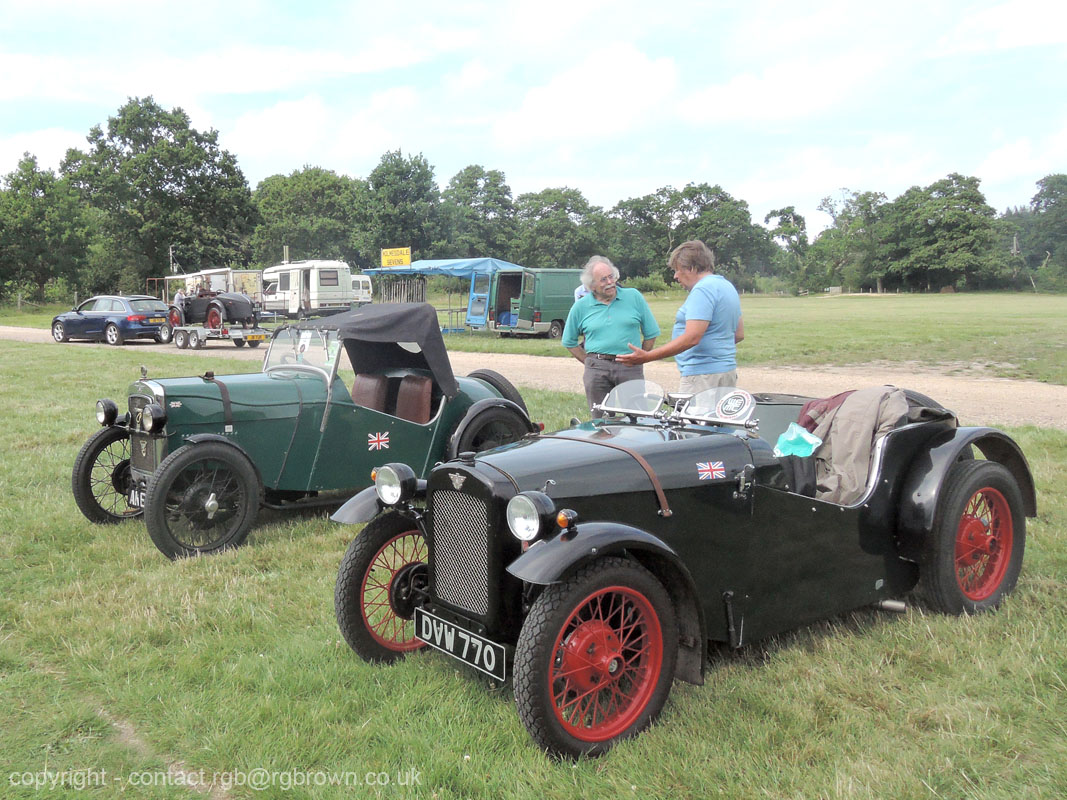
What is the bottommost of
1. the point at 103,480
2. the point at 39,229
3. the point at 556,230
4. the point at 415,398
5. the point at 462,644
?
the point at 103,480

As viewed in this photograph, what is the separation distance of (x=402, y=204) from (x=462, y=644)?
56.5m

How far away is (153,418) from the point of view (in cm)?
525

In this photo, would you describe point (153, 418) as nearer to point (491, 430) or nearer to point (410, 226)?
point (491, 430)

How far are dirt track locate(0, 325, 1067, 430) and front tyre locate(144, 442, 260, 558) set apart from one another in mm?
7168

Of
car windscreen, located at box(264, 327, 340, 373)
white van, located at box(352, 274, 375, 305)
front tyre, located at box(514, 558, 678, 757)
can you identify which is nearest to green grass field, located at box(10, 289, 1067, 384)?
white van, located at box(352, 274, 375, 305)

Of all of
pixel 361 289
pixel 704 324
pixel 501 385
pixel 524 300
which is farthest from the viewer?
pixel 361 289

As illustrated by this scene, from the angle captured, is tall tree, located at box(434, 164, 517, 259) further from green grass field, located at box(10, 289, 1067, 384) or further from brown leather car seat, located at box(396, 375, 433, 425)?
brown leather car seat, located at box(396, 375, 433, 425)

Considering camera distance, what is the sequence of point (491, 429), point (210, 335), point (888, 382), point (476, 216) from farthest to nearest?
point (476, 216), point (210, 335), point (888, 382), point (491, 429)

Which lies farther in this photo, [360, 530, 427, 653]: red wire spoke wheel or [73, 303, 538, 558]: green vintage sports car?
[73, 303, 538, 558]: green vintage sports car

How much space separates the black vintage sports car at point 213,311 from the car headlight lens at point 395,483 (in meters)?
21.6

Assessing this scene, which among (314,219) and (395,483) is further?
(314,219)

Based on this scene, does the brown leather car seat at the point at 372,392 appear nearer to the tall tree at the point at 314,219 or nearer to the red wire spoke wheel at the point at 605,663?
the red wire spoke wheel at the point at 605,663

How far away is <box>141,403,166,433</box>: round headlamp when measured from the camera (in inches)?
207

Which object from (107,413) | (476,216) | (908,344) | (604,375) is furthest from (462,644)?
(476,216)
